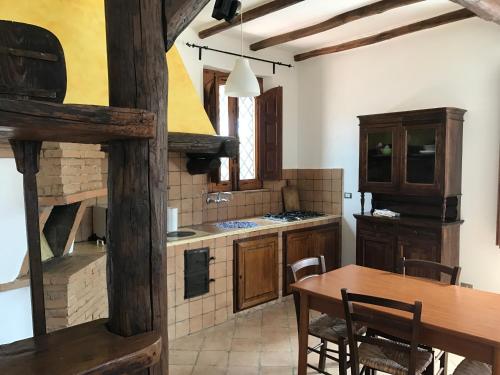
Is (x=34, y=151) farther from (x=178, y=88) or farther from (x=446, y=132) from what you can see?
(x=446, y=132)

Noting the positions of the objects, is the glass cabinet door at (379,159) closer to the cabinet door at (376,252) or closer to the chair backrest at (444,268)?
the cabinet door at (376,252)

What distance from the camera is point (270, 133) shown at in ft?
16.0

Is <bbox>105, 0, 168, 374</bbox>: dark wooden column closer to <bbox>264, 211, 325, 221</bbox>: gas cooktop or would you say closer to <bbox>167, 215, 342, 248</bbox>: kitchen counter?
<bbox>167, 215, 342, 248</bbox>: kitchen counter

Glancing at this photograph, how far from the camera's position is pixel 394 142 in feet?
13.1

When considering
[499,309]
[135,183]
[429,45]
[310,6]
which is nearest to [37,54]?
[135,183]

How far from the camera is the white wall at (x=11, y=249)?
6.45 ft

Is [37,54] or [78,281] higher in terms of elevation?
[37,54]

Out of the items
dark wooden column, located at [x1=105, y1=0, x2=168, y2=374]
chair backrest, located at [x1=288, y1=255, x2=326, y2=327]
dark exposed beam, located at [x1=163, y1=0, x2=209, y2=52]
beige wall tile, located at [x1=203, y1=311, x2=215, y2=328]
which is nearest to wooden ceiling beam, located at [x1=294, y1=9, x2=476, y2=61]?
chair backrest, located at [x1=288, y1=255, x2=326, y2=327]

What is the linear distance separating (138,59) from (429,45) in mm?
3925

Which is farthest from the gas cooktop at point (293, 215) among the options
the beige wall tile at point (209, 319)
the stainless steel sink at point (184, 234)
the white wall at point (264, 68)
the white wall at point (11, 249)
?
the white wall at point (11, 249)

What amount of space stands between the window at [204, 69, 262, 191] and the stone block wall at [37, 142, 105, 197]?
201 cm

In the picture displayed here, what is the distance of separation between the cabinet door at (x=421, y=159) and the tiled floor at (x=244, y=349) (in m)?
1.51

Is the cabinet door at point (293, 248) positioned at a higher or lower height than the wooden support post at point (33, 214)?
lower

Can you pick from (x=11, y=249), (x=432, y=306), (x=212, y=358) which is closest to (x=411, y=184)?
(x=432, y=306)
